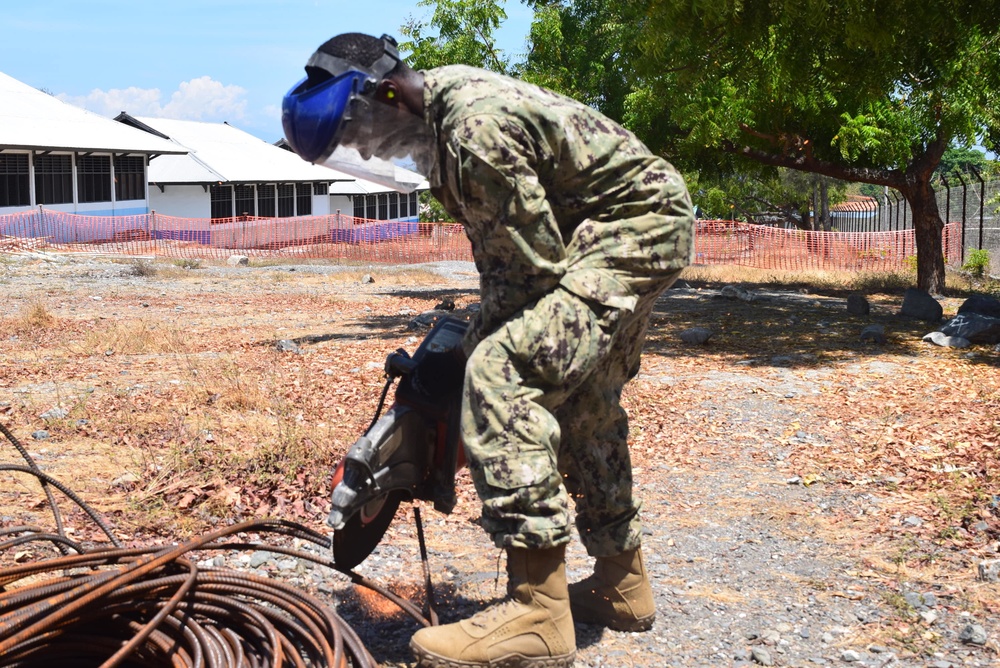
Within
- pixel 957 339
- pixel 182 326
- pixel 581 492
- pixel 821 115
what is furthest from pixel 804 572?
pixel 821 115

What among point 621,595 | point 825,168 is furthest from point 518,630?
point 825,168

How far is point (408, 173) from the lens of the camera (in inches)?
128

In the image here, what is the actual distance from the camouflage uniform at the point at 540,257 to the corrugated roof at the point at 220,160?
3424 cm

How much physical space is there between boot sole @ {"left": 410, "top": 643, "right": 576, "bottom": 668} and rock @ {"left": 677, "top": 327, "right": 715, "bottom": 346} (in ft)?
24.3

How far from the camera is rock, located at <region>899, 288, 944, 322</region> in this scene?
1186cm

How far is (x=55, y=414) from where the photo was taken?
20.3 feet

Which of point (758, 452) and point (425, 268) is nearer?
point (758, 452)

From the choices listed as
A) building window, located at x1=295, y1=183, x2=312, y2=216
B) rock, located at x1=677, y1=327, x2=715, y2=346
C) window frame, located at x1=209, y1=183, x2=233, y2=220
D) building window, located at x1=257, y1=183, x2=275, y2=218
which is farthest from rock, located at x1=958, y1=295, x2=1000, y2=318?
building window, located at x1=295, y1=183, x2=312, y2=216

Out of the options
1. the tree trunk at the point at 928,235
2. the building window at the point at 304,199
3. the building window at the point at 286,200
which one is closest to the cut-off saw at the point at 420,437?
the tree trunk at the point at 928,235

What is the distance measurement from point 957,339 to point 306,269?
1676cm

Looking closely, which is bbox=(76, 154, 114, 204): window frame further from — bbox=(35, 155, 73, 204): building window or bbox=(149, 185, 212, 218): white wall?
bbox=(149, 185, 212, 218): white wall

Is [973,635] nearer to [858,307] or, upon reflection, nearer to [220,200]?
[858,307]

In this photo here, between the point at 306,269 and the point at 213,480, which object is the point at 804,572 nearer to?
the point at 213,480

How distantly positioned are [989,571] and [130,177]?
3598 cm
